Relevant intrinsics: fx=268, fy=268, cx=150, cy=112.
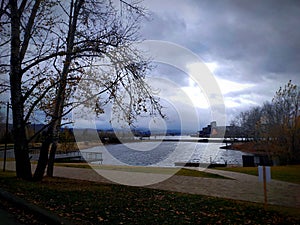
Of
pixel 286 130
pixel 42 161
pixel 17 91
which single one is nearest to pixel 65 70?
pixel 17 91

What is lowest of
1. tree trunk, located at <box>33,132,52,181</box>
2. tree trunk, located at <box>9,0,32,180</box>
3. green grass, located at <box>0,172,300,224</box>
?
green grass, located at <box>0,172,300,224</box>

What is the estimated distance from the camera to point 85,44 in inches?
404

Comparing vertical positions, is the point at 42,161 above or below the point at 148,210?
above

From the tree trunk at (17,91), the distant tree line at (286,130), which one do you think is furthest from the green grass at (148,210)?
the distant tree line at (286,130)

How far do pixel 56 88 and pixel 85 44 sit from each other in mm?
2132

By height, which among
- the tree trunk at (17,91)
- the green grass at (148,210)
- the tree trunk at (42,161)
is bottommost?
the green grass at (148,210)

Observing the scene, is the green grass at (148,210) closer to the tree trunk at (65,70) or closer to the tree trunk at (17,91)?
the tree trunk at (17,91)

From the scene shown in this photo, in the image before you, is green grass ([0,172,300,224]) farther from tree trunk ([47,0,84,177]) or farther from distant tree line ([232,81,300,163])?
distant tree line ([232,81,300,163])

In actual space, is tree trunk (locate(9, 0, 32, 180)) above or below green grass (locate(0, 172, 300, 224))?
above

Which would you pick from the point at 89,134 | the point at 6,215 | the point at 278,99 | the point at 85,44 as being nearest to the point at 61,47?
the point at 85,44

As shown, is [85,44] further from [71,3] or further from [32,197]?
[32,197]

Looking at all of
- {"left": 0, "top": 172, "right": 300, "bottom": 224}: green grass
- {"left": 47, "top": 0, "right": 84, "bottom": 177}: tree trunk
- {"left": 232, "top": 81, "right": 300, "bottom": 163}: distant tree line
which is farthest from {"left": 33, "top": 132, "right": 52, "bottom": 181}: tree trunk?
{"left": 232, "top": 81, "right": 300, "bottom": 163}: distant tree line

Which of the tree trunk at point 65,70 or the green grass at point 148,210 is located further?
the tree trunk at point 65,70

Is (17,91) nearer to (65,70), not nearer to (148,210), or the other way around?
(65,70)
